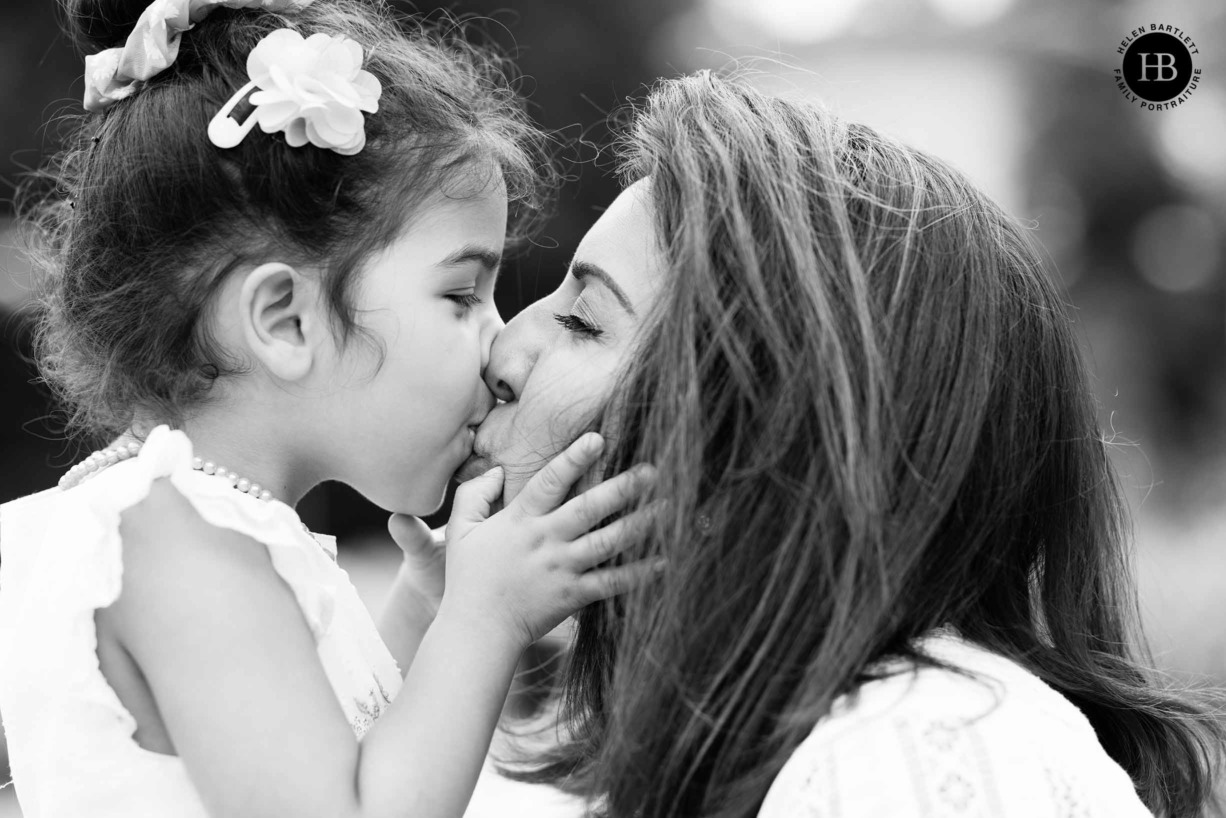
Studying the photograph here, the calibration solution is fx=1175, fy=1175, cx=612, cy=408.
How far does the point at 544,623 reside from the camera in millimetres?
1664

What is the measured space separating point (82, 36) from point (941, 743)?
182 centimetres

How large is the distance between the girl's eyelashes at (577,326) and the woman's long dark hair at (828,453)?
0.19 meters

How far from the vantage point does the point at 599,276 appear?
182 cm

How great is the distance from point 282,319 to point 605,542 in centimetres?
62

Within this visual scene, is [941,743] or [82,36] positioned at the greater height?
[82,36]

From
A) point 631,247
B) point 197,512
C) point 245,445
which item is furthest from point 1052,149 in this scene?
point 197,512

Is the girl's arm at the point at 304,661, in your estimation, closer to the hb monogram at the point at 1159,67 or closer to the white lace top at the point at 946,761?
the white lace top at the point at 946,761

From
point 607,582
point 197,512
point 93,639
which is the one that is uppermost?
point 607,582

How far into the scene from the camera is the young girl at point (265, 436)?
1548 mm

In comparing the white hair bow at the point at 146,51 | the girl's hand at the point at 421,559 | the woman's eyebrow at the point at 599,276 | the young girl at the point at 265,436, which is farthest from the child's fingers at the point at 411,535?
the white hair bow at the point at 146,51

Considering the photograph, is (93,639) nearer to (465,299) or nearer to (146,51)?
(465,299)

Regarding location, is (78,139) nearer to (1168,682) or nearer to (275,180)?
(275,180)

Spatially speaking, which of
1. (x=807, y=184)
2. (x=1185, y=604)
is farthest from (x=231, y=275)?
(x=1185, y=604)

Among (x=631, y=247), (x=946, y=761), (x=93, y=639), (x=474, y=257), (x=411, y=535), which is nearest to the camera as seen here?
(x=946, y=761)
